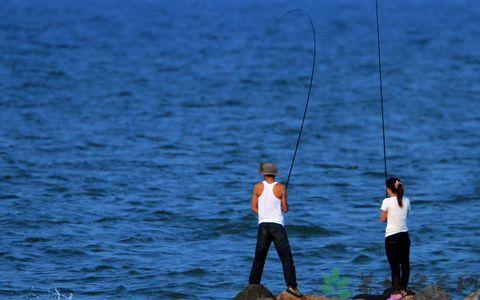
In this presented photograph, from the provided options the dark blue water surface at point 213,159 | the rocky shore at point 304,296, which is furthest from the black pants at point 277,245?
the dark blue water surface at point 213,159

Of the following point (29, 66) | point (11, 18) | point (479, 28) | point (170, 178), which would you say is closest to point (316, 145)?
point (170, 178)

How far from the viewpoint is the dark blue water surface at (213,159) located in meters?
19.8

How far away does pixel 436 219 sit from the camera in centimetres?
2425

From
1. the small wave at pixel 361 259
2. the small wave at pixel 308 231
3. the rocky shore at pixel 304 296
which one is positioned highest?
the small wave at pixel 308 231

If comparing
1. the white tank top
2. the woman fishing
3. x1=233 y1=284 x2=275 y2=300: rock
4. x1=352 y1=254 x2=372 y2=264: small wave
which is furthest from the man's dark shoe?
x1=352 y1=254 x2=372 y2=264: small wave

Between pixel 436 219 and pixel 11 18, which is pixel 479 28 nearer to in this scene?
pixel 11 18

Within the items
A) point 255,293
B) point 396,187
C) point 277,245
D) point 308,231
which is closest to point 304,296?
point 255,293

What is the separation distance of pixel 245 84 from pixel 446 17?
150 feet

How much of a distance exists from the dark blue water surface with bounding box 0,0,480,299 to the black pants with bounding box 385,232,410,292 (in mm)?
2940

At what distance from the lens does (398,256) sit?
15.0 m

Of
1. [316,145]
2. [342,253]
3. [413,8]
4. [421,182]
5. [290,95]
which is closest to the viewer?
[342,253]

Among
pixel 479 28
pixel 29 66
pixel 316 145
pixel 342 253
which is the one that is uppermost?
pixel 479 28

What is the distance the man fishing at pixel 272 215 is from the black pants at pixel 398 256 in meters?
1.14

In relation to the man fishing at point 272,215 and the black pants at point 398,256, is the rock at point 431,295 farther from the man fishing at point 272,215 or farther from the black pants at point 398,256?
the man fishing at point 272,215
